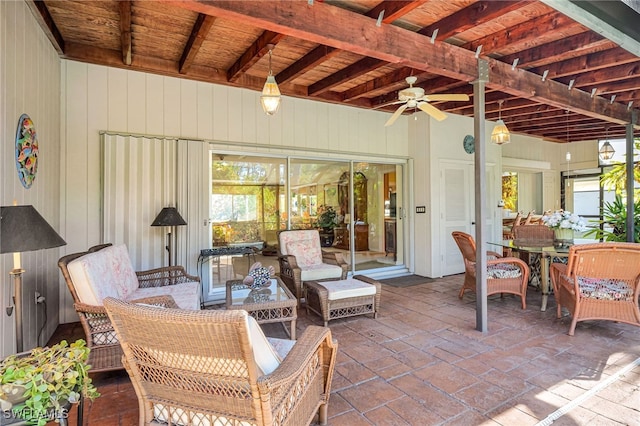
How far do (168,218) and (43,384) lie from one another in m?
3.02

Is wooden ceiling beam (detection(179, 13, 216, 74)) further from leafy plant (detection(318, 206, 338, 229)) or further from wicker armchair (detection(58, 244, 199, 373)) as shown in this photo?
leafy plant (detection(318, 206, 338, 229))

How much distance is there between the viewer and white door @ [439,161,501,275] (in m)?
6.41

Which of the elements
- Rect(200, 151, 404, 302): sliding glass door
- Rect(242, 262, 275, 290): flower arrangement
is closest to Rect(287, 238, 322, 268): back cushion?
Rect(200, 151, 404, 302): sliding glass door

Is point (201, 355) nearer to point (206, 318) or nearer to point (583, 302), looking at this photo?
point (206, 318)

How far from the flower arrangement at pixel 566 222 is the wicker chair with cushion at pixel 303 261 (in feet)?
10.0

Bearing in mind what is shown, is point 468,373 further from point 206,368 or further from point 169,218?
point 169,218

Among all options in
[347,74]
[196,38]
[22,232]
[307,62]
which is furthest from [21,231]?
[347,74]

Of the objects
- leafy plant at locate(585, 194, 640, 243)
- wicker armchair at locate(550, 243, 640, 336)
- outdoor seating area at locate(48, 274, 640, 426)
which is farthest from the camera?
leafy plant at locate(585, 194, 640, 243)

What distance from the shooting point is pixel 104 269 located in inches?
116

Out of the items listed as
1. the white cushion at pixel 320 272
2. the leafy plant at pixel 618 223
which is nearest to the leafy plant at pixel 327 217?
the white cushion at pixel 320 272

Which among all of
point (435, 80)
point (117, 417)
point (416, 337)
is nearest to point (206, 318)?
point (117, 417)

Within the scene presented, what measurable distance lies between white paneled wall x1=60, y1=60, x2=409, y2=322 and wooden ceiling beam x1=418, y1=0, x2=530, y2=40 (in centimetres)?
252

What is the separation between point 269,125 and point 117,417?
4.08 metres

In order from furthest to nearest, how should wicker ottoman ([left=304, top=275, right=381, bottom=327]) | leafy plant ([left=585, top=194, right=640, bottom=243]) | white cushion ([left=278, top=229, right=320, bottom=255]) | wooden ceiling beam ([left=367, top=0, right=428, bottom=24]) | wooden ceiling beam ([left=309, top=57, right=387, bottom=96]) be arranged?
leafy plant ([left=585, top=194, right=640, bottom=243])
white cushion ([left=278, top=229, right=320, bottom=255])
wooden ceiling beam ([left=309, top=57, right=387, bottom=96])
wicker ottoman ([left=304, top=275, right=381, bottom=327])
wooden ceiling beam ([left=367, top=0, right=428, bottom=24])
